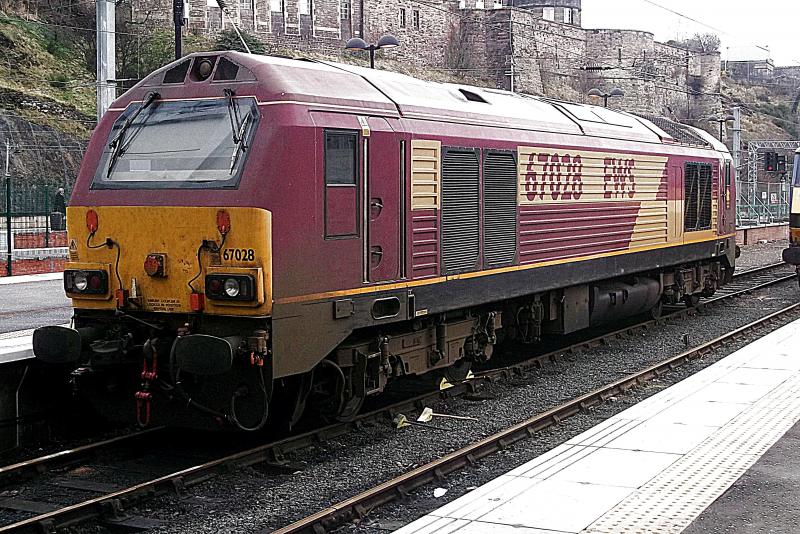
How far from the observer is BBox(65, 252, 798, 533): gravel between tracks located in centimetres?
792

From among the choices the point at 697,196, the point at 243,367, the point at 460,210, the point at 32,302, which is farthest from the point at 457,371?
the point at 697,196

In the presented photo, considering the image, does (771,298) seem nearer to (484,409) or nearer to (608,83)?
(484,409)

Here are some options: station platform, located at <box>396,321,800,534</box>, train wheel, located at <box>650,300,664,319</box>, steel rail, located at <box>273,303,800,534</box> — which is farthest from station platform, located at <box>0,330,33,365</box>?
train wheel, located at <box>650,300,664,319</box>

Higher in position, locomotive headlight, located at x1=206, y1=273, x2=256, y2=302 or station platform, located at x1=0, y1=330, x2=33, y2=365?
locomotive headlight, located at x1=206, y1=273, x2=256, y2=302

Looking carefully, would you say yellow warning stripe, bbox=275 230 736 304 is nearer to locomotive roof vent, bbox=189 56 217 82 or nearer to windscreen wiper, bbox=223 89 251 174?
windscreen wiper, bbox=223 89 251 174

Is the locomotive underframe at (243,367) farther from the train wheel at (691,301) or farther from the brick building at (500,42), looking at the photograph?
the brick building at (500,42)

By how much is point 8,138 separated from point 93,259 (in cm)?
2609

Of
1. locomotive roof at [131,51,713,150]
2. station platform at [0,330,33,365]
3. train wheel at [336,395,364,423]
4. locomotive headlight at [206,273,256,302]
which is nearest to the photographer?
locomotive headlight at [206,273,256,302]

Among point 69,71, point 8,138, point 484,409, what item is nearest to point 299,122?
point 484,409

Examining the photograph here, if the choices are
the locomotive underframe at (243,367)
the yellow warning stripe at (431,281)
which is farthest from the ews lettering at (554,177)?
the locomotive underframe at (243,367)

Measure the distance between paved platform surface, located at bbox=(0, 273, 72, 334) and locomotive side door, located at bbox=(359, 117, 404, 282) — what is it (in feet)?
18.8

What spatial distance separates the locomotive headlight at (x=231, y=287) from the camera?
27.5 ft

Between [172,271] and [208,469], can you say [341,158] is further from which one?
[208,469]

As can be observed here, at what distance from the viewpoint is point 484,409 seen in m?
11.5
